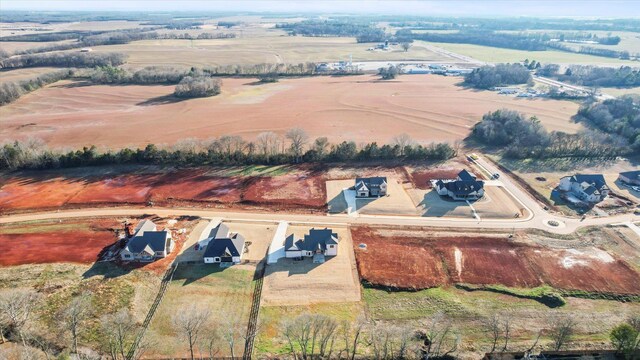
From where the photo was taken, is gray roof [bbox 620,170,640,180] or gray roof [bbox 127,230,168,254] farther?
gray roof [bbox 620,170,640,180]

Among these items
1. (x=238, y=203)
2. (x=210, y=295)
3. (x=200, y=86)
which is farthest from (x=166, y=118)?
(x=210, y=295)

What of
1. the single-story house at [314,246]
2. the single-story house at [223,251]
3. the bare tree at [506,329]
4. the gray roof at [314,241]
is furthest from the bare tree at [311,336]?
the bare tree at [506,329]

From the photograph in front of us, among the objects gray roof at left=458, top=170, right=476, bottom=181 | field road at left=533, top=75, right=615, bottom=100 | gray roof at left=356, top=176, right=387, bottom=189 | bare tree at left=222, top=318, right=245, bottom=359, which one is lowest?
bare tree at left=222, top=318, right=245, bottom=359

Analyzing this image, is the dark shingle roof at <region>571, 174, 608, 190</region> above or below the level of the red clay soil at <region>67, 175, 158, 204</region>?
above

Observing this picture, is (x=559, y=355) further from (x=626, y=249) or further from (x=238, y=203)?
(x=238, y=203)

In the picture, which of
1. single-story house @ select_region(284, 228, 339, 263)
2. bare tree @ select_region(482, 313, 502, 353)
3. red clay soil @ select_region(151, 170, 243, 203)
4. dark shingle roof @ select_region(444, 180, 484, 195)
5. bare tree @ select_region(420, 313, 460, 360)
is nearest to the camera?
bare tree @ select_region(482, 313, 502, 353)

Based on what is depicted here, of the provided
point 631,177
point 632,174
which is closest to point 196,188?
point 631,177

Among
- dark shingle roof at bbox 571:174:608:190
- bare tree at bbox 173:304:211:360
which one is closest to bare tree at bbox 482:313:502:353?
bare tree at bbox 173:304:211:360

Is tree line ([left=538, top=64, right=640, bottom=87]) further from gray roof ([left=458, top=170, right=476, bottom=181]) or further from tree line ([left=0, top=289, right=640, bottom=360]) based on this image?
tree line ([left=0, top=289, right=640, bottom=360])
